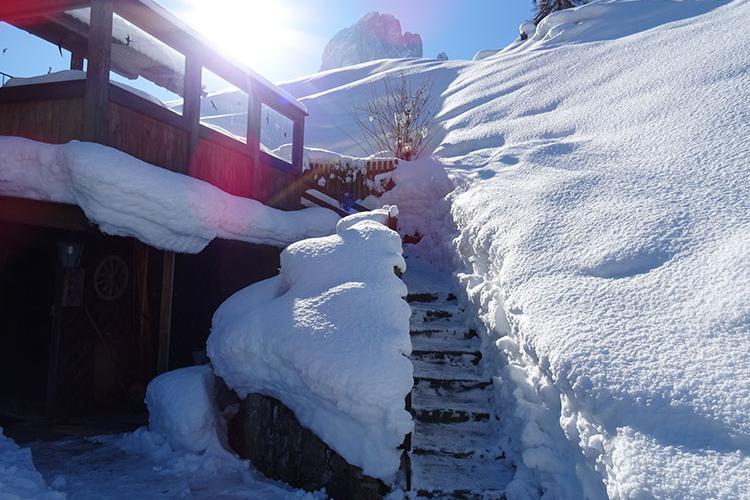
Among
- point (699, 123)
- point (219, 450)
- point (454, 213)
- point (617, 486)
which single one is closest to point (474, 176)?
point (454, 213)

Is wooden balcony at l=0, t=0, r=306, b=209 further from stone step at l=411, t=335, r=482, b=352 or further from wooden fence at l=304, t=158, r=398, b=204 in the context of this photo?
stone step at l=411, t=335, r=482, b=352

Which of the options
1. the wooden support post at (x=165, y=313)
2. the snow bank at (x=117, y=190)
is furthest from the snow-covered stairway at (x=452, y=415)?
the wooden support post at (x=165, y=313)

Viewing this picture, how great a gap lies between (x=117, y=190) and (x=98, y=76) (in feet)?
4.01

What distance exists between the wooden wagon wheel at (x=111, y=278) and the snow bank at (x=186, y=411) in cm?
183

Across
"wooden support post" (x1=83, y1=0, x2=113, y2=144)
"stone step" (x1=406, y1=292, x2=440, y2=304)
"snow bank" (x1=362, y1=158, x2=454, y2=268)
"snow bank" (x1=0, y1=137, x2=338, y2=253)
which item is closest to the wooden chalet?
"wooden support post" (x1=83, y1=0, x2=113, y2=144)

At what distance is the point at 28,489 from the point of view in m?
3.16

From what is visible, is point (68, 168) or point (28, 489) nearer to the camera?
point (28, 489)

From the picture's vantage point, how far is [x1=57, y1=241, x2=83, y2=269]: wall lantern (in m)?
5.13

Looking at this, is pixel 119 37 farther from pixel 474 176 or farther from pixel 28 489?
pixel 28 489

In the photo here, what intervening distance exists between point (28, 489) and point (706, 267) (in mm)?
4730

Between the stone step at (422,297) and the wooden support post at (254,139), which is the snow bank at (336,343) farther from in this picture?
the wooden support post at (254,139)

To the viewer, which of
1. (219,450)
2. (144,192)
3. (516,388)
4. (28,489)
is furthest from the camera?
(144,192)

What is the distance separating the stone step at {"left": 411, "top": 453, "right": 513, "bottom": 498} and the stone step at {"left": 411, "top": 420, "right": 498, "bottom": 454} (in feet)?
0.20

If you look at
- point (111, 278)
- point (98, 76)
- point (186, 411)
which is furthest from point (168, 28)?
point (186, 411)
